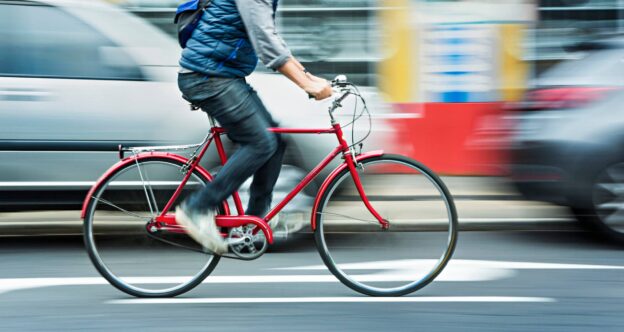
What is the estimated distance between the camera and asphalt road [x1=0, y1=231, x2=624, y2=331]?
14.7ft

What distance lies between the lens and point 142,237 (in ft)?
16.2

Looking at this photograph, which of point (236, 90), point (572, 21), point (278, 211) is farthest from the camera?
point (572, 21)

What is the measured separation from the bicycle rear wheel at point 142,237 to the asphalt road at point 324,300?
117mm

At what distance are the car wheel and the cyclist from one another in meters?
2.41

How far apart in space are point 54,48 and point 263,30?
2415 mm

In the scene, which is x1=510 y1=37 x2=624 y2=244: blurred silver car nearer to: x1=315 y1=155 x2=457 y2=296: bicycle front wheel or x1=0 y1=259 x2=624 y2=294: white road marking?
x1=0 y1=259 x2=624 y2=294: white road marking

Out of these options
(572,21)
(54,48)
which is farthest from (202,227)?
(572,21)

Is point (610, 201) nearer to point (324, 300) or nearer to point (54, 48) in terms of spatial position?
point (324, 300)

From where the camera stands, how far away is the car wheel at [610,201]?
245 inches

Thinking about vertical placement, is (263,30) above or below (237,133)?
above

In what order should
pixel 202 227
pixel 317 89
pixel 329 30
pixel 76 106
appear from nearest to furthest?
pixel 317 89 → pixel 202 227 → pixel 76 106 → pixel 329 30

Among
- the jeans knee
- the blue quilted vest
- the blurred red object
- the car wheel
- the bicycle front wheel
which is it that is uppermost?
the blue quilted vest

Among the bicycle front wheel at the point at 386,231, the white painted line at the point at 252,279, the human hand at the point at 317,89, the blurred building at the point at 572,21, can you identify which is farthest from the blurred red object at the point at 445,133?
the human hand at the point at 317,89

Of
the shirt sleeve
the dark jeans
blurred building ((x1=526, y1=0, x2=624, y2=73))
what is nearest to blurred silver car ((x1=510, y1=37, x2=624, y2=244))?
the dark jeans
